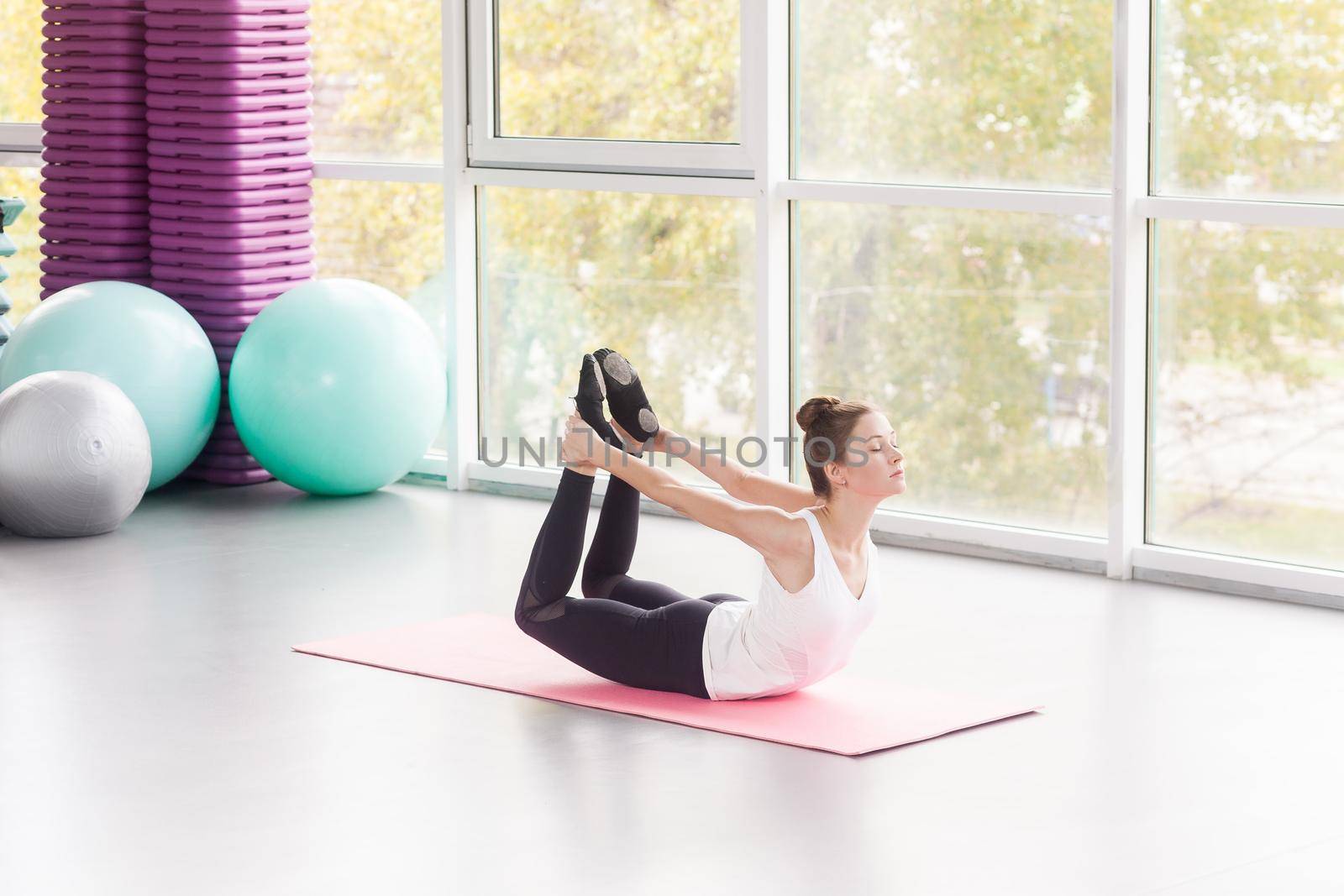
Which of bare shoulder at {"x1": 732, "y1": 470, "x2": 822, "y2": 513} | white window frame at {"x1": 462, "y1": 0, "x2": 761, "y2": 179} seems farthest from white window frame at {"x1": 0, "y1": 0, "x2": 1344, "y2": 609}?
bare shoulder at {"x1": 732, "y1": 470, "x2": 822, "y2": 513}

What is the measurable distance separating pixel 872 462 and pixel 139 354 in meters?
3.79

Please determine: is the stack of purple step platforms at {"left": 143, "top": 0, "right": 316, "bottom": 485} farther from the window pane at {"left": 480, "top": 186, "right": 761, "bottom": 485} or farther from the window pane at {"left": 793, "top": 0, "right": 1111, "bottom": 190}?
the window pane at {"left": 793, "top": 0, "right": 1111, "bottom": 190}

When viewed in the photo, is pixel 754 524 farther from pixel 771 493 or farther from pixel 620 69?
pixel 620 69

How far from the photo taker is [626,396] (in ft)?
15.2

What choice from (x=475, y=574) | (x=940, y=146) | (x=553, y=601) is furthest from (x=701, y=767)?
(x=940, y=146)

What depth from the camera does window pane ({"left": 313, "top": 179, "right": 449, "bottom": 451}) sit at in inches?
316

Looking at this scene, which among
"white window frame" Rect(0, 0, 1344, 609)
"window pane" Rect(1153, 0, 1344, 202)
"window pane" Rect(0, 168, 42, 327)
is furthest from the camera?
"window pane" Rect(0, 168, 42, 327)

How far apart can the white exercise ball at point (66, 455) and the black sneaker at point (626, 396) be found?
9.00ft

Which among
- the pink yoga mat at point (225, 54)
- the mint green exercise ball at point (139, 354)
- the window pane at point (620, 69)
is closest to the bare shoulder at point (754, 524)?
the window pane at point (620, 69)

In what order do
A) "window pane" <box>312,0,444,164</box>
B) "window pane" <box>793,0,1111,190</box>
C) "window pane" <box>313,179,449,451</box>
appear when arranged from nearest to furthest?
"window pane" <box>793,0,1111,190</box>
"window pane" <box>312,0,444,164</box>
"window pane" <box>313,179,449,451</box>

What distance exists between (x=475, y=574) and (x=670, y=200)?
179 centimetres

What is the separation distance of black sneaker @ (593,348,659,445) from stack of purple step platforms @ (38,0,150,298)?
13.4 ft

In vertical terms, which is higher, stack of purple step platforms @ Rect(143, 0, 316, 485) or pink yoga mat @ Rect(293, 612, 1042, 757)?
stack of purple step platforms @ Rect(143, 0, 316, 485)

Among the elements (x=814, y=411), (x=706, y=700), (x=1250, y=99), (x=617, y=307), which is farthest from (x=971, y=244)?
(x=706, y=700)
